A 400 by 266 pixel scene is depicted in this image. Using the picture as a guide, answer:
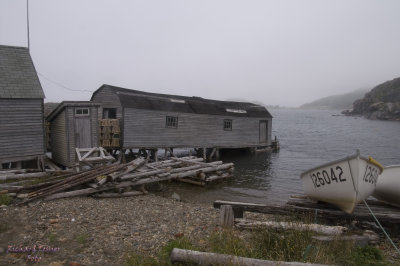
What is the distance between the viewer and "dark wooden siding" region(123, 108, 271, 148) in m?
22.6

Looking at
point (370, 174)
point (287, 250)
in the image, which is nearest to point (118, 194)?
point (287, 250)

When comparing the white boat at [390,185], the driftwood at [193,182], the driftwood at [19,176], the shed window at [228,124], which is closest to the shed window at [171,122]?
the shed window at [228,124]

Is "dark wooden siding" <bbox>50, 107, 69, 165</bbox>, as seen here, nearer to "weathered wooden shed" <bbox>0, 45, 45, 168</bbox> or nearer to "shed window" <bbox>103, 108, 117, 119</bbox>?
"weathered wooden shed" <bbox>0, 45, 45, 168</bbox>

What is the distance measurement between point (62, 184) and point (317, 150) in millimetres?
35362

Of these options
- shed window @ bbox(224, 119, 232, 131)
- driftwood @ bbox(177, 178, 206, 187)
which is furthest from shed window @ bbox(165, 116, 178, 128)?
driftwood @ bbox(177, 178, 206, 187)

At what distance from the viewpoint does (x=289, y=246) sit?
6324 millimetres

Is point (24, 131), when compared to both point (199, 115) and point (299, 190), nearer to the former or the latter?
point (199, 115)

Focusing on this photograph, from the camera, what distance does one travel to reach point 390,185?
1009 centimetres

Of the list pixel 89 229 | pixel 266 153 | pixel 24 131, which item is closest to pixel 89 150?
pixel 24 131

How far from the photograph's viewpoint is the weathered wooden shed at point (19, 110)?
16094 millimetres

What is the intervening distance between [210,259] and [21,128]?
15.3 meters

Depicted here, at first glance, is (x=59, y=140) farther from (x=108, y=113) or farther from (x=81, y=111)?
(x=108, y=113)

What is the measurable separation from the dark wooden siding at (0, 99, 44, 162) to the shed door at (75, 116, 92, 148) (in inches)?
75.3

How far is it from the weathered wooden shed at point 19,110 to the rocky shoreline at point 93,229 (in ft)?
24.1
